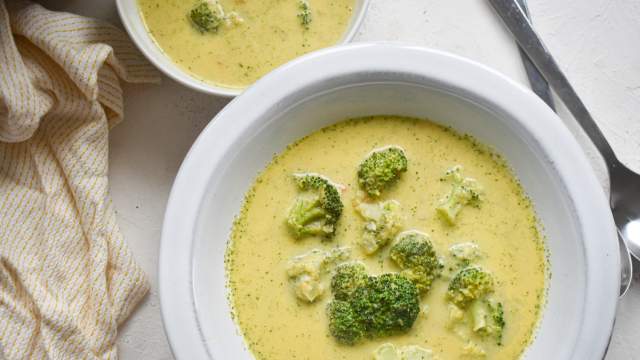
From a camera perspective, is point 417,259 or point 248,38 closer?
point 417,259

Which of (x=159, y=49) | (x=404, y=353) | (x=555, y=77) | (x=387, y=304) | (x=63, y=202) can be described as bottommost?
(x=404, y=353)

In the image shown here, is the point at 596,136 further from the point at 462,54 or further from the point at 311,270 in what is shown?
the point at 311,270

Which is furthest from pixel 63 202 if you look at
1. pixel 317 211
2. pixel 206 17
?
pixel 317 211

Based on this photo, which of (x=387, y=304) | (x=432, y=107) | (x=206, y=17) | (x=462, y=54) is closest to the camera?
(x=387, y=304)

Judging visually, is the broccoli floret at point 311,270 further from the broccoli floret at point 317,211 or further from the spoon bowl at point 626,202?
the spoon bowl at point 626,202

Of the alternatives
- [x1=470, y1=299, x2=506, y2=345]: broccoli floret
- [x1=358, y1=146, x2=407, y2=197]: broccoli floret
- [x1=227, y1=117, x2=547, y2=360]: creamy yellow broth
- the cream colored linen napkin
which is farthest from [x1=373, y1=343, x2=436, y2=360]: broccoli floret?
the cream colored linen napkin

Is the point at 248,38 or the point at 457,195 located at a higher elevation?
the point at 248,38

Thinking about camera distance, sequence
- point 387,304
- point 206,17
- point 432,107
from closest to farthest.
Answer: point 387,304, point 432,107, point 206,17

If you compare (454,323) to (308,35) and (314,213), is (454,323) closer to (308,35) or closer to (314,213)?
(314,213)
